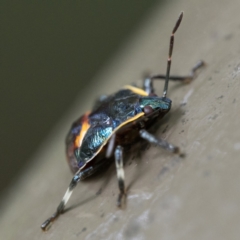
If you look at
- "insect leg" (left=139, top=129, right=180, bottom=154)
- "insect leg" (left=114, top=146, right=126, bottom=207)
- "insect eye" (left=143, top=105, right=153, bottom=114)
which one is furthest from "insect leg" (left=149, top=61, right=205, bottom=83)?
"insect leg" (left=114, top=146, right=126, bottom=207)

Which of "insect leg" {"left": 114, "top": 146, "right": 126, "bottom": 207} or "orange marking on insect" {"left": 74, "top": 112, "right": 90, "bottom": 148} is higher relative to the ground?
"orange marking on insect" {"left": 74, "top": 112, "right": 90, "bottom": 148}

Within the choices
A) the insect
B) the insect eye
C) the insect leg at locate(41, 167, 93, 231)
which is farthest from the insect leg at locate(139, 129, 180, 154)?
the insect leg at locate(41, 167, 93, 231)

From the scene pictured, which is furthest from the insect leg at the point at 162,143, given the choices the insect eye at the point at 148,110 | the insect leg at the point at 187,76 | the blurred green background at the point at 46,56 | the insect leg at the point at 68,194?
the blurred green background at the point at 46,56

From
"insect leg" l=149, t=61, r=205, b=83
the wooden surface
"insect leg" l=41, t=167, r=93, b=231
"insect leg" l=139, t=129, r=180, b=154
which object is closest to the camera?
the wooden surface

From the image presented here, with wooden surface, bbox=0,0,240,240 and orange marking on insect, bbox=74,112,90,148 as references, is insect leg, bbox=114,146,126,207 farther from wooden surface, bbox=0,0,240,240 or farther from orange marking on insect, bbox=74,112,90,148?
orange marking on insect, bbox=74,112,90,148

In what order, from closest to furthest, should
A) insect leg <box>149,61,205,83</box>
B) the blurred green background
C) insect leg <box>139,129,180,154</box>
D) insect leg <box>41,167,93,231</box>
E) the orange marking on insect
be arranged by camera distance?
1. insect leg <box>139,129,180,154</box>
2. insect leg <box>41,167,93,231</box>
3. the orange marking on insect
4. insect leg <box>149,61,205,83</box>
5. the blurred green background

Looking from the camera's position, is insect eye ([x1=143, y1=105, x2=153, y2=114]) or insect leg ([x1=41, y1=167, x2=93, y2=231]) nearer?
insect eye ([x1=143, y1=105, x2=153, y2=114])

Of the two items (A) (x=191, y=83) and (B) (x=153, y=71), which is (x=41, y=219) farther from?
(B) (x=153, y=71)

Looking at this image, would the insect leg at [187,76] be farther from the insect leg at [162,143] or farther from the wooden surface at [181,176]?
the insect leg at [162,143]

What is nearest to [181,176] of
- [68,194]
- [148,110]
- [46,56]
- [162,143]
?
[162,143]
